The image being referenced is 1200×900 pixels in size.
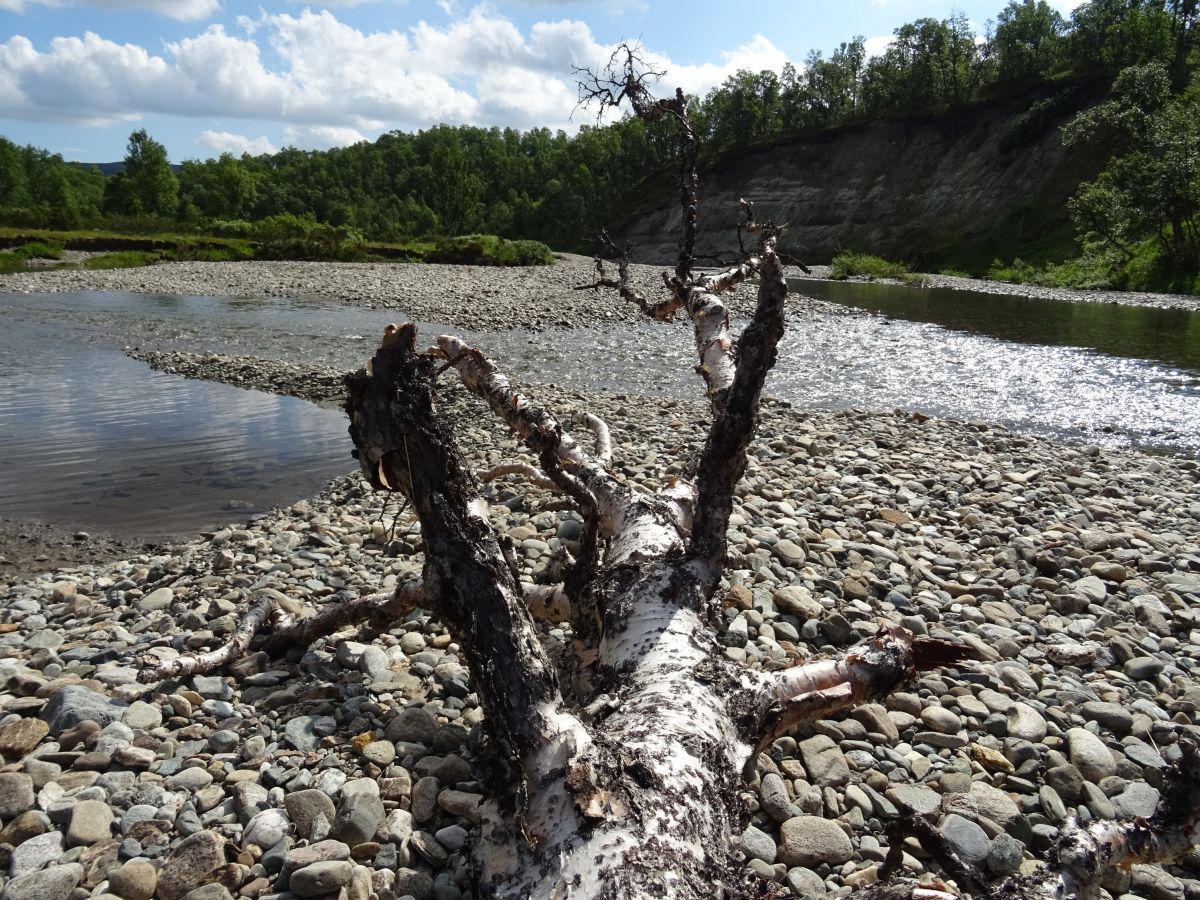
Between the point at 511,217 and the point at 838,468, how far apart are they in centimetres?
11315

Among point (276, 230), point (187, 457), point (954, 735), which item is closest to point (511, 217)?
point (276, 230)

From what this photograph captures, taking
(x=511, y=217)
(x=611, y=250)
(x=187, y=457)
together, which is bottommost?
(x=187, y=457)

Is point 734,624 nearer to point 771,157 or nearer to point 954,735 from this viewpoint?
point 954,735

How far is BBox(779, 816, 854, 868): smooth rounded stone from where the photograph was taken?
3324 millimetres

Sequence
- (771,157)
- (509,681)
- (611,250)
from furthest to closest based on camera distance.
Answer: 1. (771,157)
2. (611,250)
3. (509,681)

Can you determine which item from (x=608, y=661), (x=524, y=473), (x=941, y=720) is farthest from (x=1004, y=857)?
(x=524, y=473)

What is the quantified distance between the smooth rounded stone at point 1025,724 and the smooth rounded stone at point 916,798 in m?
0.79

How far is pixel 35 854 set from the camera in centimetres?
291

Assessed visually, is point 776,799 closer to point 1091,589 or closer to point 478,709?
point 478,709

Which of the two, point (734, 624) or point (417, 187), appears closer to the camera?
point (734, 624)

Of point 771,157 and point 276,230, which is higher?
point 771,157

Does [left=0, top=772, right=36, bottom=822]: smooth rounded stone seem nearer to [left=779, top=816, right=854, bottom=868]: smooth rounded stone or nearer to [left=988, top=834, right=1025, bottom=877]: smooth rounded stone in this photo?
[left=779, top=816, right=854, bottom=868]: smooth rounded stone

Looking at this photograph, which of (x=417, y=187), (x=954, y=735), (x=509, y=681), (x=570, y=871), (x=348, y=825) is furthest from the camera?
(x=417, y=187)

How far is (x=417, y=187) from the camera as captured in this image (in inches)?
5330
